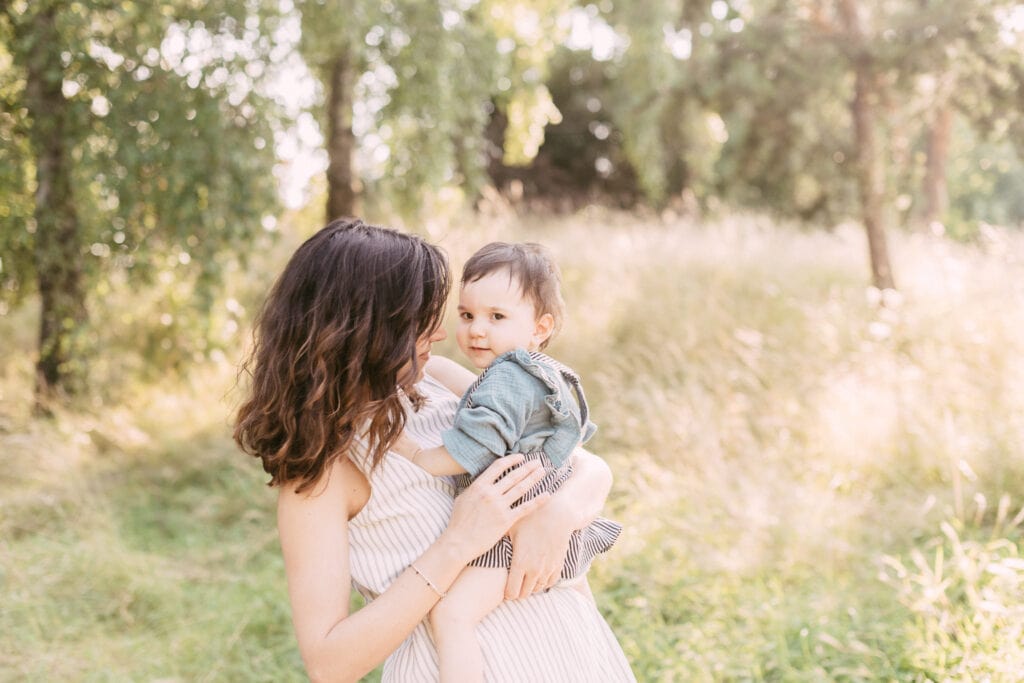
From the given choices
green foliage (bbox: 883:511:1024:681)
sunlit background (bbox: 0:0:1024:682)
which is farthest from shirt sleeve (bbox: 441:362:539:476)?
sunlit background (bbox: 0:0:1024:682)

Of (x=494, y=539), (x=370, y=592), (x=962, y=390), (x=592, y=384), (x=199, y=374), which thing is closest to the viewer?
(x=494, y=539)

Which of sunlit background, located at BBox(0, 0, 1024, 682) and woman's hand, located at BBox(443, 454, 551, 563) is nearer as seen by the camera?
woman's hand, located at BBox(443, 454, 551, 563)

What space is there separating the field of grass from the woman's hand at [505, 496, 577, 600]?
1275 millimetres

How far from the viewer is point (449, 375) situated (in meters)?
1.94

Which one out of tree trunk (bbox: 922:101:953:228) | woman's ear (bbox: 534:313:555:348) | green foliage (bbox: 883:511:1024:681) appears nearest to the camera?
woman's ear (bbox: 534:313:555:348)

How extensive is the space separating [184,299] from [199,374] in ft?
2.16

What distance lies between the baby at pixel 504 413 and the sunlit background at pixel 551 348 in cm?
132

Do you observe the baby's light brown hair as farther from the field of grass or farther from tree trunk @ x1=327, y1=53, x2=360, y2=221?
tree trunk @ x1=327, y1=53, x2=360, y2=221

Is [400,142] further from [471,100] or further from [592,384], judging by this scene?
[592,384]

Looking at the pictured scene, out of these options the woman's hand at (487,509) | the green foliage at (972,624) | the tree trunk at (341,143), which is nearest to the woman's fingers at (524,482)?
the woman's hand at (487,509)

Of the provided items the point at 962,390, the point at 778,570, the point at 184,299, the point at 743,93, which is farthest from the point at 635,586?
the point at 743,93

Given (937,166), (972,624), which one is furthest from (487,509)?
(937,166)

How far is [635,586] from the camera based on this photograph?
3445 millimetres

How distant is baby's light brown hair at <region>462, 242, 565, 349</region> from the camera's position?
1.90 metres
